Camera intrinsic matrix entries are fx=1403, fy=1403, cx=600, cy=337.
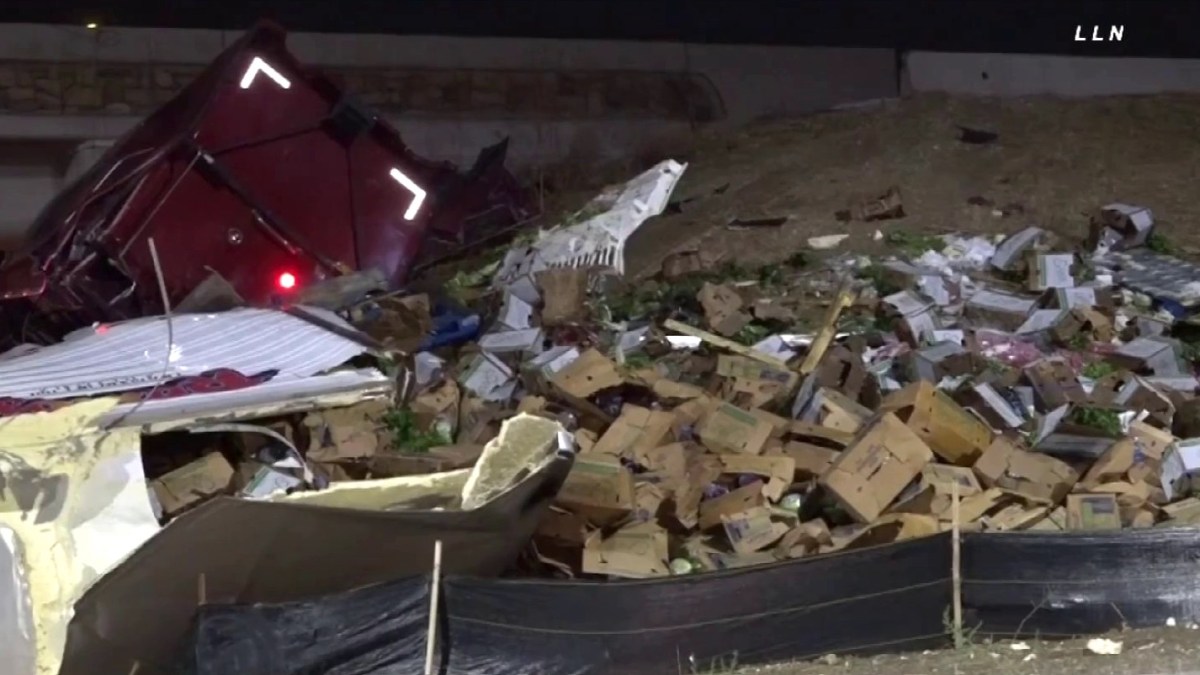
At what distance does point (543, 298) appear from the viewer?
755 centimetres

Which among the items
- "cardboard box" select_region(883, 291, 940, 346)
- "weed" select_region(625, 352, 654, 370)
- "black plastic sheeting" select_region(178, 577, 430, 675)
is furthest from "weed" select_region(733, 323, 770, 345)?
"black plastic sheeting" select_region(178, 577, 430, 675)

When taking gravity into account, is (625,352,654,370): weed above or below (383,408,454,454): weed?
above

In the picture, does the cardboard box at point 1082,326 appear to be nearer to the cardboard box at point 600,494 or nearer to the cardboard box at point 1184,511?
the cardboard box at point 1184,511

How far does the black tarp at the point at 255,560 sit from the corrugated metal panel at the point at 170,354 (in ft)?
3.81

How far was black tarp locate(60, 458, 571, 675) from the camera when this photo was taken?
4.29 m

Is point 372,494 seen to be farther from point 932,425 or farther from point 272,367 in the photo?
point 932,425

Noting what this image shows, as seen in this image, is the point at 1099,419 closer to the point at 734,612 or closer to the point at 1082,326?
the point at 1082,326

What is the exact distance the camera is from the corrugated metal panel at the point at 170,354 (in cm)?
541

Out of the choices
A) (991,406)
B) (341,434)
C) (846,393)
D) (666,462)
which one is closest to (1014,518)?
(991,406)

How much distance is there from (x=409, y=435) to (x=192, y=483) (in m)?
1.03

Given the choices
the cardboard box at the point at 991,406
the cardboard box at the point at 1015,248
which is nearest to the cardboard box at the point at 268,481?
the cardboard box at the point at 991,406

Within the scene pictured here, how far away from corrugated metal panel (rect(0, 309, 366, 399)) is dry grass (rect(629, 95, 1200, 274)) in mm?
2839

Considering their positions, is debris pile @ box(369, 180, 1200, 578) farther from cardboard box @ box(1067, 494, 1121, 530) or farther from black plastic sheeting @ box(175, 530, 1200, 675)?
black plastic sheeting @ box(175, 530, 1200, 675)

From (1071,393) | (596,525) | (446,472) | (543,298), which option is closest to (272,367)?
(446,472)
